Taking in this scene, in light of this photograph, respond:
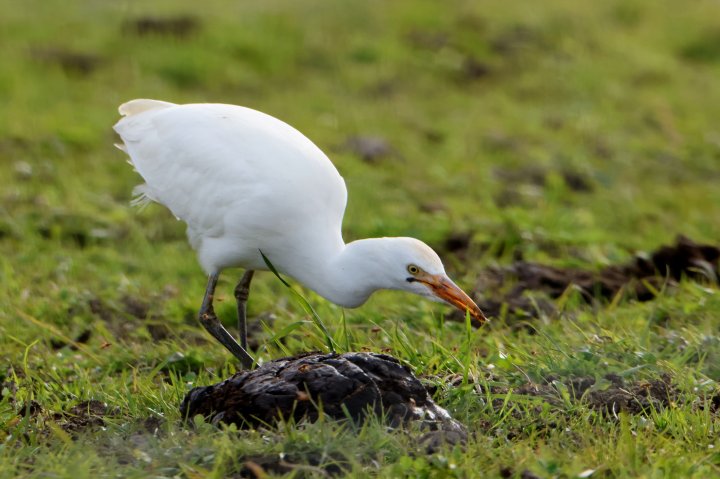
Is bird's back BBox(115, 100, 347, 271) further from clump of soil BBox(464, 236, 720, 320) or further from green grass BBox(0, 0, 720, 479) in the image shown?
clump of soil BBox(464, 236, 720, 320)

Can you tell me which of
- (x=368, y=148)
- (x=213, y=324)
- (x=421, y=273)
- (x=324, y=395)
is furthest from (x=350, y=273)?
(x=368, y=148)

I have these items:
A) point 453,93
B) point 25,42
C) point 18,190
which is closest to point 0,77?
point 25,42

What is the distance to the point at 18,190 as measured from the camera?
7520 mm

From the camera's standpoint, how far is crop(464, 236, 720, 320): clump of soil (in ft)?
18.8

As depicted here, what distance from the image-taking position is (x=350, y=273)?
4383mm

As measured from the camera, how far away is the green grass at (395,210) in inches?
149

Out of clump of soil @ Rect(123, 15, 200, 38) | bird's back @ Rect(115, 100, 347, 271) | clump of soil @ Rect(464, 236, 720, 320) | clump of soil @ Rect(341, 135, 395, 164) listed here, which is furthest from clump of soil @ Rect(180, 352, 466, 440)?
clump of soil @ Rect(123, 15, 200, 38)

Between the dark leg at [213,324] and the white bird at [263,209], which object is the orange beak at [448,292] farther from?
the dark leg at [213,324]

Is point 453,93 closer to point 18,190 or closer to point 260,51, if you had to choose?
point 260,51

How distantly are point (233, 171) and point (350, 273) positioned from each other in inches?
30.6

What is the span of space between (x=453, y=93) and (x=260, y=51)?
1.81 metres

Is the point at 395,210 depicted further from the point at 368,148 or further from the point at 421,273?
the point at 421,273

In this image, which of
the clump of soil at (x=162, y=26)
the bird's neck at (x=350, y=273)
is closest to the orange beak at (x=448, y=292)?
the bird's neck at (x=350, y=273)

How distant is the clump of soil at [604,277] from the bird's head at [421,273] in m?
1.33
